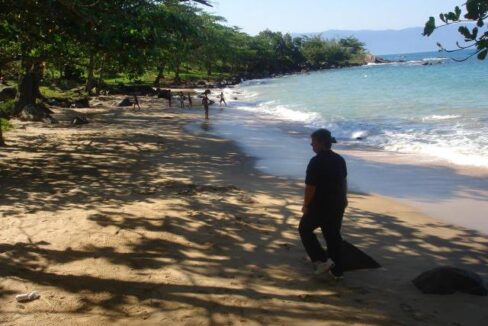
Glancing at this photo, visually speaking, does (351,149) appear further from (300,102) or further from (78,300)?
(300,102)

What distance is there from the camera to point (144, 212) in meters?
8.04

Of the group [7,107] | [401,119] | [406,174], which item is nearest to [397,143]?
[406,174]

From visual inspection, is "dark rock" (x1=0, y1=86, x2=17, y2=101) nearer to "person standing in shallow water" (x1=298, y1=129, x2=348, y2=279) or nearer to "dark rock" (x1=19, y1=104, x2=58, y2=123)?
"dark rock" (x1=19, y1=104, x2=58, y2=123)

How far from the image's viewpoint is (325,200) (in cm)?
539

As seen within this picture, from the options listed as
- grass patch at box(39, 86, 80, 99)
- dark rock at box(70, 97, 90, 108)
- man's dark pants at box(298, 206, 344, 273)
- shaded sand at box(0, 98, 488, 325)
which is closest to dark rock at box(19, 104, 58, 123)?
dark rock at box(70, 97, 90, 108)

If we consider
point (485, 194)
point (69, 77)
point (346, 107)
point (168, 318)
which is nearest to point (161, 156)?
point (485, 194)

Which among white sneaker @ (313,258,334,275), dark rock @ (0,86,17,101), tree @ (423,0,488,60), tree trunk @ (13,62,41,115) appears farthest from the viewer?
dark rock @ (0,86,17,101)

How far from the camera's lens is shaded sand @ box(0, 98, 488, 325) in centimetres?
484

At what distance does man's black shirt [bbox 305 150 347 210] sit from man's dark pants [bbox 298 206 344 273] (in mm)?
96

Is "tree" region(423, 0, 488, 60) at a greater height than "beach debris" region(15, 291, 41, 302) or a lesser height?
greater

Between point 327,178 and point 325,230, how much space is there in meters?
0.66

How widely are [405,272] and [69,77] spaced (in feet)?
138

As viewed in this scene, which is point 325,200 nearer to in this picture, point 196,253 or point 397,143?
point 196,253

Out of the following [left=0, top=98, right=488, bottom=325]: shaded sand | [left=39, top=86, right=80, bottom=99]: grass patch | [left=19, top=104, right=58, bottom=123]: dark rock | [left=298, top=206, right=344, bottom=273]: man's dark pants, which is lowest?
[left=0, top=98, right=488, bottom=325]: shaded sand
